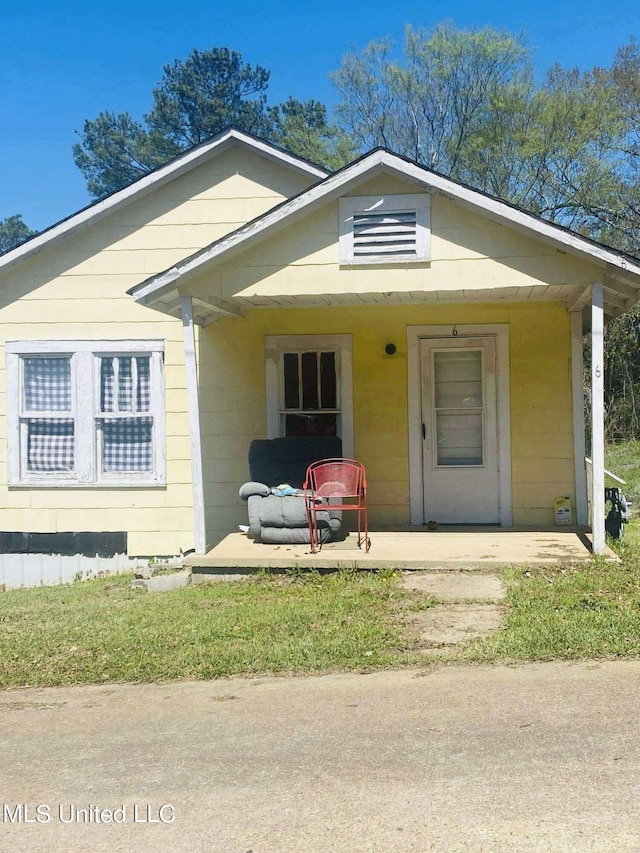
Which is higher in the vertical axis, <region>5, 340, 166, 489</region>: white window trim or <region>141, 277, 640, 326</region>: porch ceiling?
<region>141, 277, 640, 326</region>: porch ceiling


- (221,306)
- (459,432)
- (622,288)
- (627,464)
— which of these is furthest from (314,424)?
(627,464)

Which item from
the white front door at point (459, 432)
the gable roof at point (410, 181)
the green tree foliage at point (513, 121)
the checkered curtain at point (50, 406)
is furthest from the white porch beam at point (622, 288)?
the green tree foliage at point (513, 121)

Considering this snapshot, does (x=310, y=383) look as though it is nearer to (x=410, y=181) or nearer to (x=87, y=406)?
(x=87, y=406)

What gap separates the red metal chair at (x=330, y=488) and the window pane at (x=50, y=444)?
3280mm

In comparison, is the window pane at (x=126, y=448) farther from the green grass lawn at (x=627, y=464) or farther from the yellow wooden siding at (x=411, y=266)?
the green grass lawn at (x=627, y=464)

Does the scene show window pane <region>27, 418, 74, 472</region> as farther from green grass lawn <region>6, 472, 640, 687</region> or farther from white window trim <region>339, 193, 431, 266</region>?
white window trim <region>339, 193, 431, 266</region>

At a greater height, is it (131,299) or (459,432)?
(131,299)

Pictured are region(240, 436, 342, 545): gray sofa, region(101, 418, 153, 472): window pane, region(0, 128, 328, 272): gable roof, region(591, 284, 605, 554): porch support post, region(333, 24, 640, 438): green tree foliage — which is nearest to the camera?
region(591, 284, 605, 554): porch support post

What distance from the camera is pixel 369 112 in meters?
29.0

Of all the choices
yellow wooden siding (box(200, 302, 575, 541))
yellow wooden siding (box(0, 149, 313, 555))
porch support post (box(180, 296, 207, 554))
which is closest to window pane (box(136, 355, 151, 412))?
yellow wooden siding (box(0, 149, 313, 555))

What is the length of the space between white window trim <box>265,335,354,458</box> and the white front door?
899 mm

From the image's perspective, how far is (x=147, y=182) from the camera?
1084 cm

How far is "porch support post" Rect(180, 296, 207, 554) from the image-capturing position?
890 centimetres

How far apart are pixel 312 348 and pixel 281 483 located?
6.01 feet
